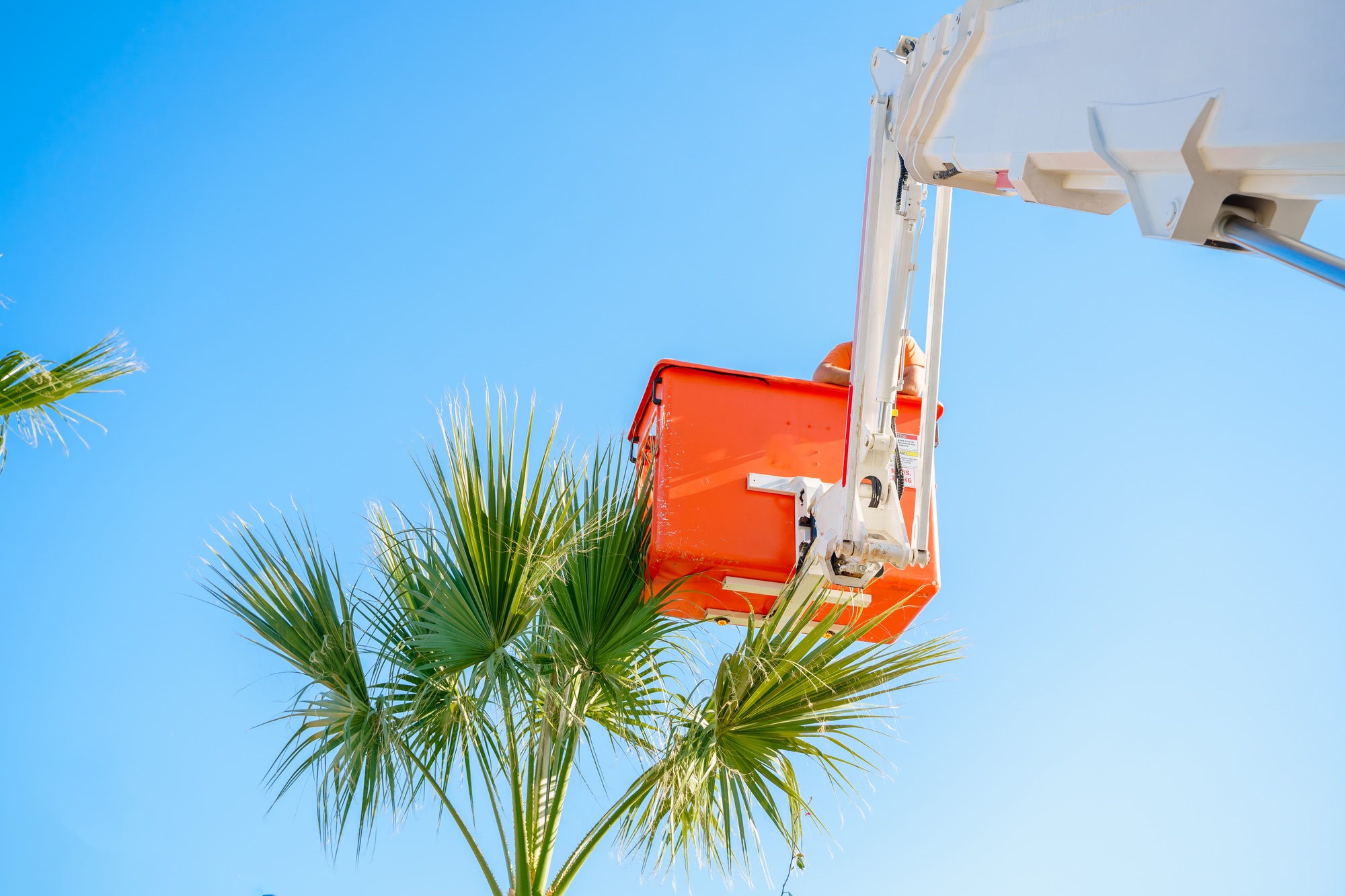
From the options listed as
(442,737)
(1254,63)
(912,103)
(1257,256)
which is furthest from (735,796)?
(1254,63)

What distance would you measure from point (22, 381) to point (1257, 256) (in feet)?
21.0

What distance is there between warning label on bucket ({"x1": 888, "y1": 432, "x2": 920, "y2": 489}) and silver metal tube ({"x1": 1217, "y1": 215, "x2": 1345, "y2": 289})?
3.08 meters

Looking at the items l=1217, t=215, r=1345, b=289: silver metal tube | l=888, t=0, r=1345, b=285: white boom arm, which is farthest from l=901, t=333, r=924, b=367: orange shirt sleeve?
A: l=1217, t=215, r=1345, b=289: silver metal tube

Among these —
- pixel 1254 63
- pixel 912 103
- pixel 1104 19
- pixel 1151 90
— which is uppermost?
pixel 912 103

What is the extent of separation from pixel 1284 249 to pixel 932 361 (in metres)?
Answer: 2.55

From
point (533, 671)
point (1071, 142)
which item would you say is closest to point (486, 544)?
point (533, 671)

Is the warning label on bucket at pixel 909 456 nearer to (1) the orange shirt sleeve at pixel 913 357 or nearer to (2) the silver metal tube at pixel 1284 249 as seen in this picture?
(1) the orange shirt sleeve at pixel 913 357

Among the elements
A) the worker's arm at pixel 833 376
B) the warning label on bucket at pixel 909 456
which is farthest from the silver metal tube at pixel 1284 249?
the worker's arm at pixel 833 376

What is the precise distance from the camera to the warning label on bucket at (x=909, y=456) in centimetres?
579

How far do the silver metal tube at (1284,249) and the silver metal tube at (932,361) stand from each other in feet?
7.61

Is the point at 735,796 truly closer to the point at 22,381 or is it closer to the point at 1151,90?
the point at 1151,90

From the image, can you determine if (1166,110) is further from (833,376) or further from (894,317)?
(833,376)

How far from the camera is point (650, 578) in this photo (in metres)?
5.91

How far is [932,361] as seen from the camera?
5.04m
